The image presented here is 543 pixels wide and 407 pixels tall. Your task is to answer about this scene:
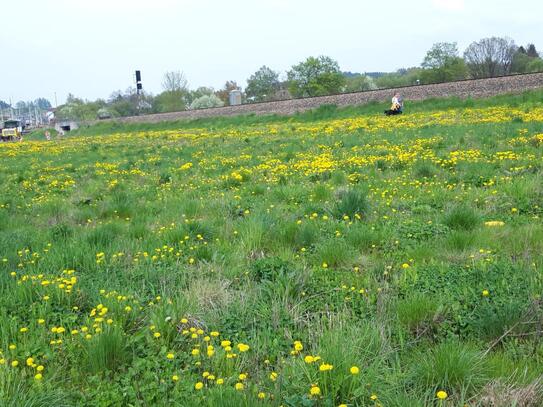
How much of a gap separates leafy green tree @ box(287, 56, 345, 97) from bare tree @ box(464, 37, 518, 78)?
73.2 feet

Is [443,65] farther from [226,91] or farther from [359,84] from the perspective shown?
[226,91]

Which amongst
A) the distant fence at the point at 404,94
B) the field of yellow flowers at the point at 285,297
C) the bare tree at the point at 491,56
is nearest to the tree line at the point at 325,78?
the bare tree at the point at 491,56

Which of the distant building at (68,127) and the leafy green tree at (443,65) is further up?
the leafy green tree at (443,65)

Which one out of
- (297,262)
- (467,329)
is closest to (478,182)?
(297,262)

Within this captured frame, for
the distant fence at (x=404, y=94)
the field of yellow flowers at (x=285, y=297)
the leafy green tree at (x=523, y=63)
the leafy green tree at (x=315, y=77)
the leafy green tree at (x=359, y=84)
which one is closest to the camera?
the field of yellow flowers at (x=285, y=297)

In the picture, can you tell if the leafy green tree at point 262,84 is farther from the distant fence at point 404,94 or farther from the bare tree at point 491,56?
the distant fence at point 404,94

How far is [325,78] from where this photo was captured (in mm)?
81812

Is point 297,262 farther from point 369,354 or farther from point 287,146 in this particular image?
point 287,146

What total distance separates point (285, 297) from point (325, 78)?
82096mm

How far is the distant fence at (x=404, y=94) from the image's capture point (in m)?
23.5

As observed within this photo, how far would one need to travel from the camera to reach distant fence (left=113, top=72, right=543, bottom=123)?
925 inches

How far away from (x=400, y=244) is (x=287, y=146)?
953 centimetres

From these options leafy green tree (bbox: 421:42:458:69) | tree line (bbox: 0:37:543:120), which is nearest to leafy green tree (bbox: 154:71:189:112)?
tree line (bbox: 0:37:543:120)

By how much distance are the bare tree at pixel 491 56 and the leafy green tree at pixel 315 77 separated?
73.2ft
